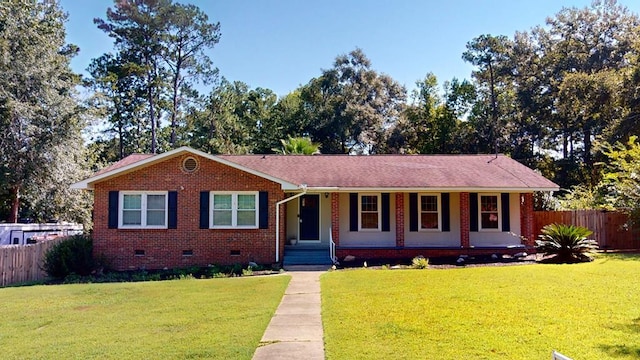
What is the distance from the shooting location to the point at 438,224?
1862 centimetres

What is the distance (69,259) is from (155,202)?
3.11 metres

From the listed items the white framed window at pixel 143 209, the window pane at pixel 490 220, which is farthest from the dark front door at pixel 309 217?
the window pane at pixel 490 220

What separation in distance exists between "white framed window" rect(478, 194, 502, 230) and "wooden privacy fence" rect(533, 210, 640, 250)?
9.52ft

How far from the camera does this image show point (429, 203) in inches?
Answer: 738

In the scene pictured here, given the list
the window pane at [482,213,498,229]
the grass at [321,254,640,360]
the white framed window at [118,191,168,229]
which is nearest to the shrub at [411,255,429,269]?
the grass at [321,254,640,360]

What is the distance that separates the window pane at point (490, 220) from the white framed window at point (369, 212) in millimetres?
3942

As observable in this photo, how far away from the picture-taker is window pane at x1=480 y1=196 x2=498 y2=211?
1872 cm

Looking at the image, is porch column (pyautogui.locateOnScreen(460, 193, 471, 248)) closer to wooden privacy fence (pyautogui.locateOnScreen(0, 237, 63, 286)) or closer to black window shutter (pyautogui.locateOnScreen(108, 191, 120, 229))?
black window shutter (pyautogui.locateOnScreen(108, 191, 120, 229))

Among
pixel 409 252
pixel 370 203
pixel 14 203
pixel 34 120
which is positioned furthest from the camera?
pixel 14 203

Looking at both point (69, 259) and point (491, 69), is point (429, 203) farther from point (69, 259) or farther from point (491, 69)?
point (491, 69)

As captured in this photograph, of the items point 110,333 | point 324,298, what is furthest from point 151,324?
point 324,298

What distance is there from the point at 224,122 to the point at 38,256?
23.2 m

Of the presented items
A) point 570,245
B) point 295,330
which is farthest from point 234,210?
point 570,245

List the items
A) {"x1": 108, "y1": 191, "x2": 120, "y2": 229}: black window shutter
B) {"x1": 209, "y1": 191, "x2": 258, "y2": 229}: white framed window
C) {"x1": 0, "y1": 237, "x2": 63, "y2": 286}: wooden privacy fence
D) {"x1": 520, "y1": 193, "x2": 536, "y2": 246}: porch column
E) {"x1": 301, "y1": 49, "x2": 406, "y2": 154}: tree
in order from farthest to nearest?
{"x1": 301, "y1": 49, "x2": 406, "y2": 154}: tree → {"x1": 520, "y1": 193, "x2": 536, "y2": 246}: porch column → {"x1": 209, "y1": 191, "x2": 258, "y2": 229}: white framed window → {"x1": 108, "y1": 191, "x2": 120, "y2": 229}: black window shutter → {"x1": 0, "y1": 237, "x2": 63, "y2": 286}: wooden privacy fence
